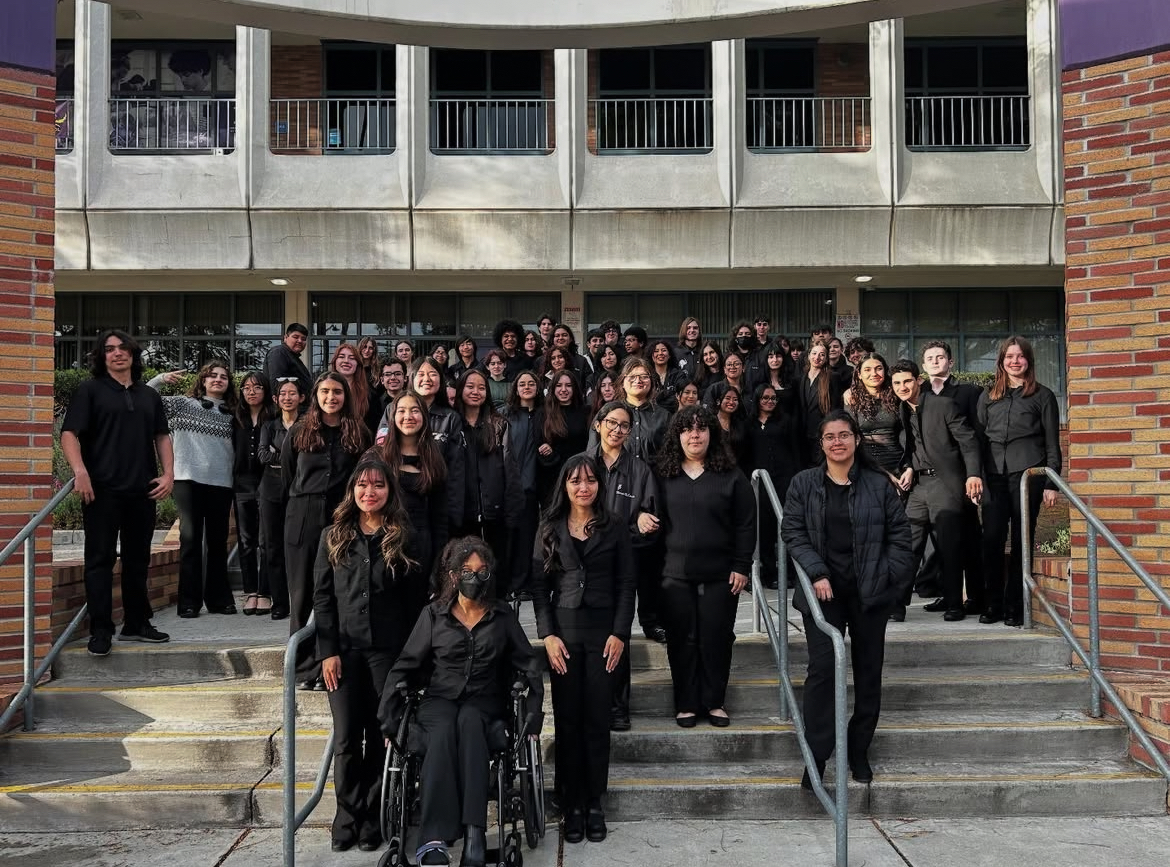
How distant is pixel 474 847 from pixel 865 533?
2.36 metres

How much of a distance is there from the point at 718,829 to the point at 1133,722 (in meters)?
2.23

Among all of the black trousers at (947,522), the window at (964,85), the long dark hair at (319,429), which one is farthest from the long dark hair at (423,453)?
the window at (964,85)

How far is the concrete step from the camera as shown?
19.7 feet

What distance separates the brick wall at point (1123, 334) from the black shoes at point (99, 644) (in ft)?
18.7

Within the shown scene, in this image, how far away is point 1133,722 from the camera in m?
5.27

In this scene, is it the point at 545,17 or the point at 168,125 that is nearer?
the point at 545,17

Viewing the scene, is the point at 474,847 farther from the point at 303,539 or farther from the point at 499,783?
the point at 303,539

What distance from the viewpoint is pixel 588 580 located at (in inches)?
195

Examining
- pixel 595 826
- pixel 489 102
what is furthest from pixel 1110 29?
pixel 489 102

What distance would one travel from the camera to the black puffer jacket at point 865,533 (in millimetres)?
5047

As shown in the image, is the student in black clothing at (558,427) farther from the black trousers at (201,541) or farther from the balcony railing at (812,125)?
the balcony railing at (812,125)

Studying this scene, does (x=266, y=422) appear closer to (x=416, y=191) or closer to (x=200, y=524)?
(x=200, y=524)

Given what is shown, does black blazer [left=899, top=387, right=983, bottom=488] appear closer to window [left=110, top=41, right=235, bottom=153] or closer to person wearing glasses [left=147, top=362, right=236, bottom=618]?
person wearing glasses [left=147, top=362, right=236, bottom=618]

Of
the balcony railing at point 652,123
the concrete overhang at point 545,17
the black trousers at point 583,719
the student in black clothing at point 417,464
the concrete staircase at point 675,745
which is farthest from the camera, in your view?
the balcony railing at point 652,123
